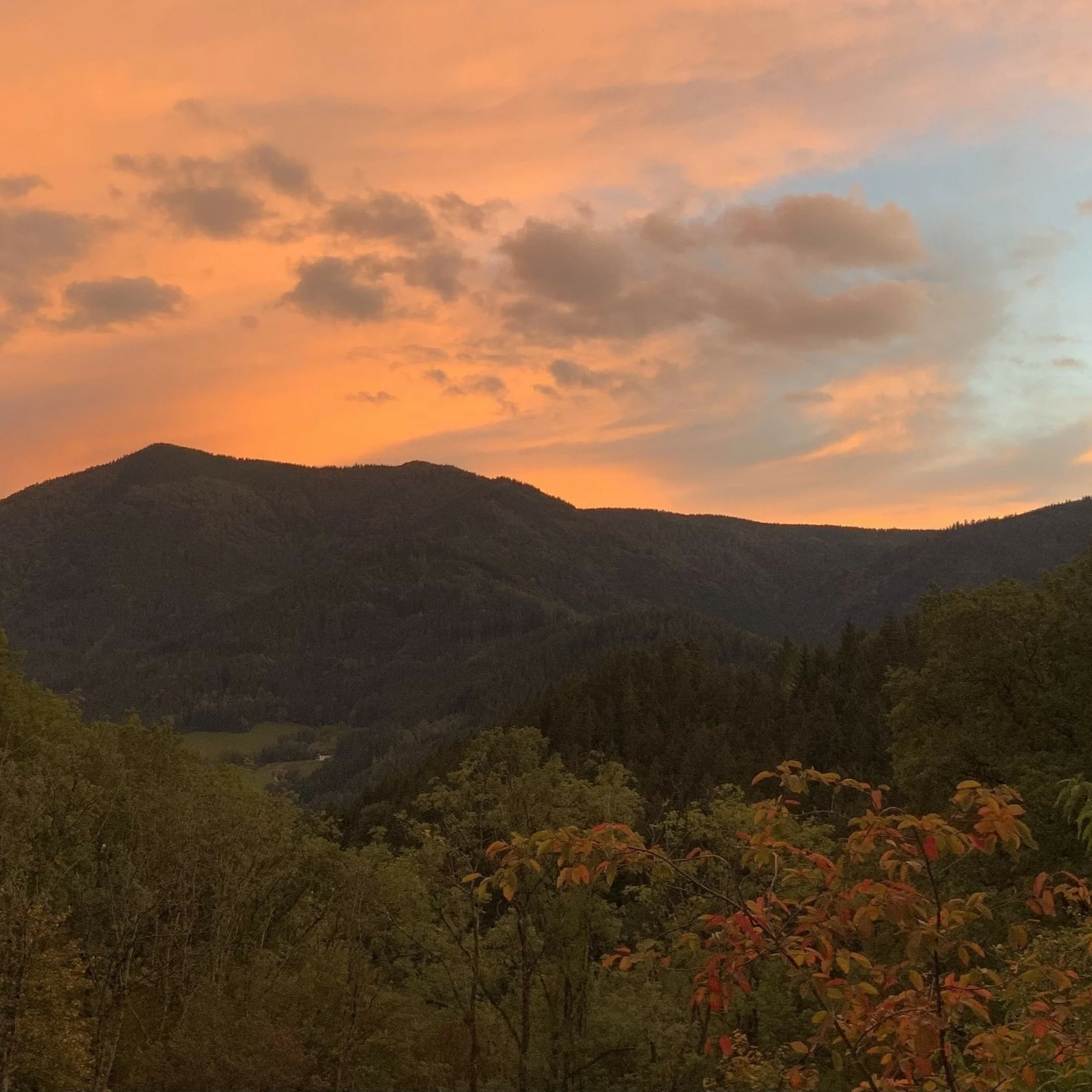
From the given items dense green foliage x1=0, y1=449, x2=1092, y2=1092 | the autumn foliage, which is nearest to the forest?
dense green foliage x1=0, y1=449, x2=1092, y2=1092

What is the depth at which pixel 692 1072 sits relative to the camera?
32438 millimetres

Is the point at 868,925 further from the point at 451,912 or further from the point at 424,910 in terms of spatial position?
the point at 424,910

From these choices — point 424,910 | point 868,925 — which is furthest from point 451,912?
point 868,925

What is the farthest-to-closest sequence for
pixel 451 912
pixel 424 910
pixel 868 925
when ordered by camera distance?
1. pixel 424 910
2. pixel 451 912
3. pixel 868 925

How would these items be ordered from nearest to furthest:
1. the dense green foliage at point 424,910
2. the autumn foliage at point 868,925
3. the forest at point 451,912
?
the autumn foliage at point 868,925, the forest at point 451,912, the dense green foliage at point 424,910

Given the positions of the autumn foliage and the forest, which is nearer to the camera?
the autumn foliage

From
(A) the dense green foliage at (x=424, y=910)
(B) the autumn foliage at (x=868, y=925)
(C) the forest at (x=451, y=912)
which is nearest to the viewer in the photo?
(B) the autumn foliage at (x=868, y=925)

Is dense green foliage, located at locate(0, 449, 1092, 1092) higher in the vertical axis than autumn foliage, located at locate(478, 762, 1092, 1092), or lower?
lower

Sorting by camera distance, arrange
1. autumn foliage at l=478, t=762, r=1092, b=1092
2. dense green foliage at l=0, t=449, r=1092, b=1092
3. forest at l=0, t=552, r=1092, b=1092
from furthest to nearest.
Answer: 1. dense green foliage at l=0, t=449, r=1092, b=1092
2. forest at l=0, t=552, r=1092, b=1092
3. autumn foliage at l=478, t=762, r=1092, b=1092

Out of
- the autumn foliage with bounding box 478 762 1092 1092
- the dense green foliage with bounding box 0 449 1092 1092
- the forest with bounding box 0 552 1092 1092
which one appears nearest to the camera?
the autumn foliage with bounding box 478 762 1092 1092

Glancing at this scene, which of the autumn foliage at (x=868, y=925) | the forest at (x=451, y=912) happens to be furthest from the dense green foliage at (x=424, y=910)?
the autumn foliage at (x=868, y=925)

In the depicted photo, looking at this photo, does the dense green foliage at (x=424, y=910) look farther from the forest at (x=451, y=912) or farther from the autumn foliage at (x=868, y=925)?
the autumn foliage at (x=868, y=925)

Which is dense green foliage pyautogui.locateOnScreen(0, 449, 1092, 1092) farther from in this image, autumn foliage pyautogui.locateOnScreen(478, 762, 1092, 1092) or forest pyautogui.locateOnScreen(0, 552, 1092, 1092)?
autumn foliage pyautogui.locateOnScreen(478, 762, 1092, 1092)

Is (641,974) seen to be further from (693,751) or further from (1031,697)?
(693,751)
